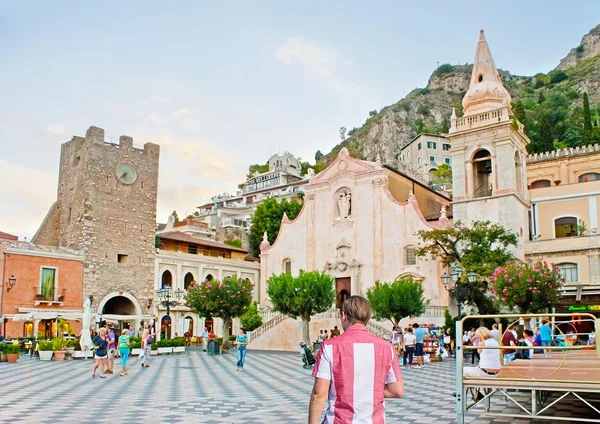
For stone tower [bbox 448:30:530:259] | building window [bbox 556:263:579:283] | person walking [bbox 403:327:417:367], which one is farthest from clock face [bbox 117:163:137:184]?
building window [bbox 556:263:579:283]

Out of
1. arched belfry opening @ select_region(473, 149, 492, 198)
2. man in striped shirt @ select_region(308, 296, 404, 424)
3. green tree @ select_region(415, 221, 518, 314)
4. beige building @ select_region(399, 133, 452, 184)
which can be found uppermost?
beige building @ select_region(399, 133, 452, 184)

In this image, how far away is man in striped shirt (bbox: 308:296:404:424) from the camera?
431 cm

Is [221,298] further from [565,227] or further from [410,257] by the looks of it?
[565,227]

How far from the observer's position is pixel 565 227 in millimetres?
38438

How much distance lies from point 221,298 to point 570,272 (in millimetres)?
20768

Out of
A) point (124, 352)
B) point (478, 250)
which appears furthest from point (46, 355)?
point (478, 250)

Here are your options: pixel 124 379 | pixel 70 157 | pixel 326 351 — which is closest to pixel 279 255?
pixel 70 157

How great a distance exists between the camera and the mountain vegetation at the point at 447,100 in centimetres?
10206

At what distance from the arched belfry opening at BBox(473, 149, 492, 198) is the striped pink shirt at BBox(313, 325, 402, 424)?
36.7m

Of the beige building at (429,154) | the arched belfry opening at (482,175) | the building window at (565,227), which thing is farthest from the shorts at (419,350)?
the beige building at (429,154)

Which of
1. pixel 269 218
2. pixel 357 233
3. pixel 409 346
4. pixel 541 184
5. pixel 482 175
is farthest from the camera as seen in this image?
pixel 269 218

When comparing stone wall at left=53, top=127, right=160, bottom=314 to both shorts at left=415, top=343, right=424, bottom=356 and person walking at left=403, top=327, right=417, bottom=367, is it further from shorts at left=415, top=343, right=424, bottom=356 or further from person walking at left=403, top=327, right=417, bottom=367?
shorts at left=415, top=343, right=424, bottom=356

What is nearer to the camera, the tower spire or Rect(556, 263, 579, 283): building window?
Rect(556, 263, 579, 283): building window

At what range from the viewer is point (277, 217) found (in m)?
61.7
